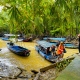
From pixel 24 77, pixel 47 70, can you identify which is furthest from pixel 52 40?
pixel 47 70

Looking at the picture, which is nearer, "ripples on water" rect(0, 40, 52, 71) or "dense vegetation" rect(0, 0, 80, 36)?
"dense vegetation" rect(0, 0, 80, 36)

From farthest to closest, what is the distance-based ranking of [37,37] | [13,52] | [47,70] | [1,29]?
[1,29] → [37,37] → [13,52] → [47,70]

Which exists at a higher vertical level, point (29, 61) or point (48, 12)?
point (48, 12)

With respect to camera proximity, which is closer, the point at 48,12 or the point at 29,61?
the point at 48,12

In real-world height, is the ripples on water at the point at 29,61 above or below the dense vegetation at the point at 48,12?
below

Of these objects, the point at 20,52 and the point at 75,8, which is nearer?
the point at 75,8

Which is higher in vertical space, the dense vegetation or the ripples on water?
the dense vegetation

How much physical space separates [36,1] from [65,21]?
0.91 metres

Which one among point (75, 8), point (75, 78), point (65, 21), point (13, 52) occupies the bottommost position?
point (13, 52)

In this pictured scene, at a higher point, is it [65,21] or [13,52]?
[65,21]

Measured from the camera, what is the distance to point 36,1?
122 inches

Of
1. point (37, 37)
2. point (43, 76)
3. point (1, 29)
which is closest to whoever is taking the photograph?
point (43, 76)

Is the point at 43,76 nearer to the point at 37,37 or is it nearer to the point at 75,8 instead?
the point at 75,8

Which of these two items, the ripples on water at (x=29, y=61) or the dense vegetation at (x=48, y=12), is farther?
the ripples on water at (x=29, y=61)
